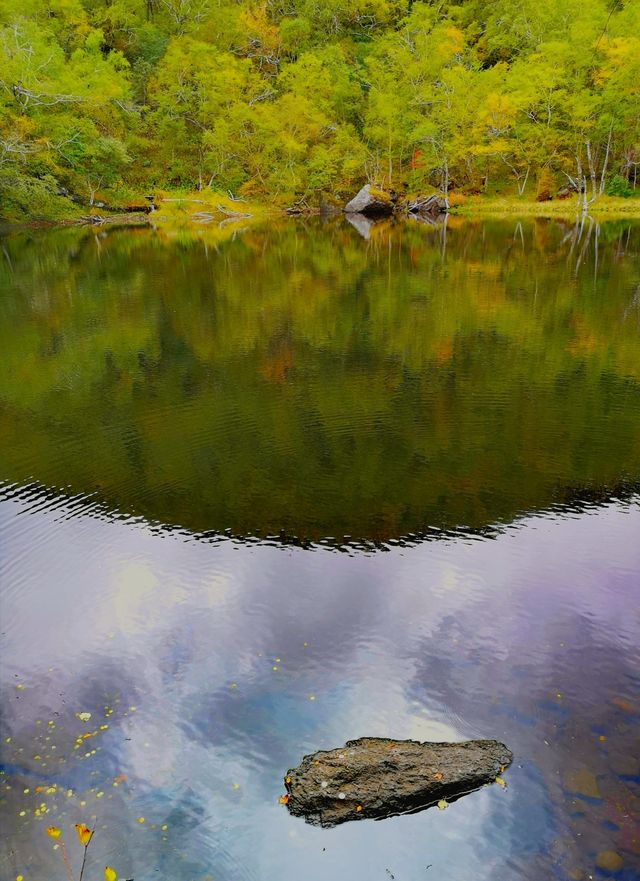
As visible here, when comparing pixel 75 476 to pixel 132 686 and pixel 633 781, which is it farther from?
pixel 633 781

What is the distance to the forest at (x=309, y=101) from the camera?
5550 centimetres

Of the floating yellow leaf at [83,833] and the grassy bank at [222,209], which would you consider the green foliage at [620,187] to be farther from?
the floating yellow leaf at [83,833]

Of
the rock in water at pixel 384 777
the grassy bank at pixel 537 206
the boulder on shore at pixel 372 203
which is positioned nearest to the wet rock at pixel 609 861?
the rock in water at pixel 384 777

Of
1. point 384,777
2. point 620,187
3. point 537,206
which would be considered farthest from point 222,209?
point 384,777

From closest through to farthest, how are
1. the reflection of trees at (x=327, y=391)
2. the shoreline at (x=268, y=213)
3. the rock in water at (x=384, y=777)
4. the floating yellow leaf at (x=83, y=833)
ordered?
the floating yellow leaf at (x=83, y=833) < the rock in water at (x=384, y=777) < the reflection of trees at (x=327, y=391) < the shoreline at (x=268, y=213)

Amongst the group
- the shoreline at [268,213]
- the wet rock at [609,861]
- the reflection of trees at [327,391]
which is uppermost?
the shoreline at [268,213]

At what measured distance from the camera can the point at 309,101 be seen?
71.3 meters

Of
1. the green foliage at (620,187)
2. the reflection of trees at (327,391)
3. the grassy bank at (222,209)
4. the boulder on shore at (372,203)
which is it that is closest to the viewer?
the reflection of trees at (327,391)

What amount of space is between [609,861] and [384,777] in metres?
1.60

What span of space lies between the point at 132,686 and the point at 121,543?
113 inches

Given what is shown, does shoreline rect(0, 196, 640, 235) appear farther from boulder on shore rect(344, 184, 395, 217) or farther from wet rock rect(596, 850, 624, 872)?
wet rock rect(596, 850, 624, 872)

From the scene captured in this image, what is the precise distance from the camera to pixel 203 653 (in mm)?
6352

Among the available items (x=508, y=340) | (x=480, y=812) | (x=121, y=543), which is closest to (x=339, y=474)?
(x=121, y=543)

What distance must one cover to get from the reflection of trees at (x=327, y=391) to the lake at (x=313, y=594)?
0.27 ft
